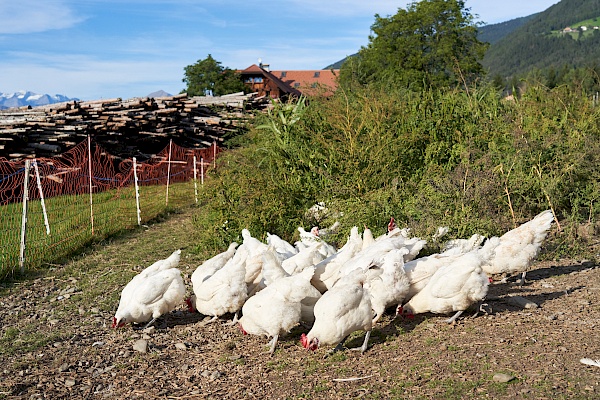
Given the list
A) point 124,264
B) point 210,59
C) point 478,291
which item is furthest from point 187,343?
point 210,59

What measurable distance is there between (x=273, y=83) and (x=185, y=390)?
2354 inches

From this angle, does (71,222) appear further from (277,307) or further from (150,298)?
(277,307)

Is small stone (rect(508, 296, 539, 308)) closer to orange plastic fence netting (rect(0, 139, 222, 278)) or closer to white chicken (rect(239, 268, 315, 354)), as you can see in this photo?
white chicken (rect(239, 268, 315, 354))

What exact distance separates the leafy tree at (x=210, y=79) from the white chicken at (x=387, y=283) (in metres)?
53.3

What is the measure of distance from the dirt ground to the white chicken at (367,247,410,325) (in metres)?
0.26

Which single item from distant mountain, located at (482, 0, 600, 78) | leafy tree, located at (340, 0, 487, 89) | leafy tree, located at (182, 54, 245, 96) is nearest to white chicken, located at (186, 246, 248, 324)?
leafy tree, located at (340, 0, 487, 89)

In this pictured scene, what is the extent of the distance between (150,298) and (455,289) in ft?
9.31

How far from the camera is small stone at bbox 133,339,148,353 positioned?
17.3ft

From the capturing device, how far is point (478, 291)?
5.14 metres

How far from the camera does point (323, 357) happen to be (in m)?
4.84

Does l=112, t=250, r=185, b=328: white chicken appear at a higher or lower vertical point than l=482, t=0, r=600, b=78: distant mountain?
lower

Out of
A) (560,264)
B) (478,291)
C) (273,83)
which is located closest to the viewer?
(478,291)

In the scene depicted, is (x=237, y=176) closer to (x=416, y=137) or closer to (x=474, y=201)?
(x=416, y=137)

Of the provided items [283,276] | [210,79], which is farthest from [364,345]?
[210,79]
